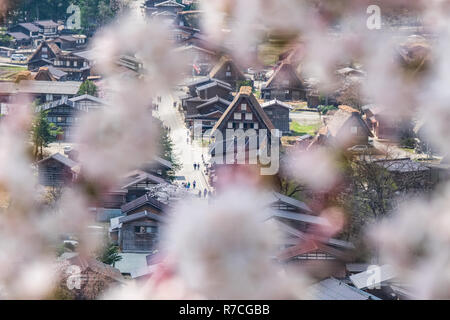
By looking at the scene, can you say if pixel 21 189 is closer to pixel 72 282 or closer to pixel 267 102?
pixel 72 282

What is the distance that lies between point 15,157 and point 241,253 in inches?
81.0

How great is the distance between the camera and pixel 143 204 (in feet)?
12.5

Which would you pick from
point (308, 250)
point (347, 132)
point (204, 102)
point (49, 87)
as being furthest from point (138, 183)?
point (49, 87)

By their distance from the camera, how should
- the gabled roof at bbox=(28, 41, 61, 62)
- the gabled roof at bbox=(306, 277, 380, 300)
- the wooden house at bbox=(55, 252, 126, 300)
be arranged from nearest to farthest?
the gabled roof at bbox=(306, 277, 380, 300), the wooden house at bbox=(55, 252, 126, 300), the gabled roof at bbox=(28, 41, 61, 62)

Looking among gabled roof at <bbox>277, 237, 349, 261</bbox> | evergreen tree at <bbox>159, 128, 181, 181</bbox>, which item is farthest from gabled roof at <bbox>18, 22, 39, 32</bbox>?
gabled roof at <bbox>277, 237, 349, 261</bbox>

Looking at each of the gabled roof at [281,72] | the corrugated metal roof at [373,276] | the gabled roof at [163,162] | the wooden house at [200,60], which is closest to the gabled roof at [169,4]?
the wooden house at [200,60]

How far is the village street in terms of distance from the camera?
3.96 meters

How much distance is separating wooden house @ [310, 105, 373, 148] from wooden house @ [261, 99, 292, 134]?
14.0 inches

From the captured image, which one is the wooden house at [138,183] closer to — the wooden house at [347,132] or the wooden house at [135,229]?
the wooden house at [135,229]

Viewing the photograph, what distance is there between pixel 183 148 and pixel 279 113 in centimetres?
133

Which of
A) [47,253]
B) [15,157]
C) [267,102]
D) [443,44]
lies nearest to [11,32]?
[267,102]

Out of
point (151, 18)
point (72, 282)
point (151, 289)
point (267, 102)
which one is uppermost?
point (151, 18)

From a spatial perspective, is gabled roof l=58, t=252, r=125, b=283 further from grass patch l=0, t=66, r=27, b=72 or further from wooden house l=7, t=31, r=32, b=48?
wooden house l=7, t=31, r=32, b=48

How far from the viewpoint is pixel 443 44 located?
248cm
